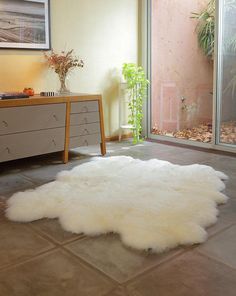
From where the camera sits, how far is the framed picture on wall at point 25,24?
12.4 feet

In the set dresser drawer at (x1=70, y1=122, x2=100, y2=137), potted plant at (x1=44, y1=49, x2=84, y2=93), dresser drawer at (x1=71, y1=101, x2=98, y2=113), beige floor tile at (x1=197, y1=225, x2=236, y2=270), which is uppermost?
potted plant at (x1=44, y1=49, x2=84, y2=93)

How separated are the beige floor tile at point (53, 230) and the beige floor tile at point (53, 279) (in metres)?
0.21

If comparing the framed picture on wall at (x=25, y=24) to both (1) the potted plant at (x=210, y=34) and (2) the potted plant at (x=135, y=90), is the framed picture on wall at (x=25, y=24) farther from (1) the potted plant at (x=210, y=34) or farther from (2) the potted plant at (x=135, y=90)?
(1) the potted plant at (x=210, y=34)

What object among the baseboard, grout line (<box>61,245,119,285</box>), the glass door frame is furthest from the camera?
the baseboard

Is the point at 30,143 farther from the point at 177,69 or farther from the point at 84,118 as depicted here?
the point at 177,69

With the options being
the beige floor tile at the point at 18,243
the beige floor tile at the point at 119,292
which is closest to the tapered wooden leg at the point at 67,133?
the beige floor tile at the point at 18,243

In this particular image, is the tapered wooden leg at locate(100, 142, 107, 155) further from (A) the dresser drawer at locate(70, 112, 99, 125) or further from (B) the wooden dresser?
(A) the dresser drawer at locate(70, 112, 99, 125)

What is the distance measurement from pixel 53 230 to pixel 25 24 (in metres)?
2.58

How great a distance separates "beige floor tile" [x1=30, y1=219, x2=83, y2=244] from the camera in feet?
6.83

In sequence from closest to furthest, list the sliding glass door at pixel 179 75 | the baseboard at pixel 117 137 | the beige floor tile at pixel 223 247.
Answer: the beige floor tile at pixel 223 247, the sliding glass door at pixel 179 75, the baseboard at pixel 117 137

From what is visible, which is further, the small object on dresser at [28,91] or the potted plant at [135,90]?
the potted plant at [135,90]

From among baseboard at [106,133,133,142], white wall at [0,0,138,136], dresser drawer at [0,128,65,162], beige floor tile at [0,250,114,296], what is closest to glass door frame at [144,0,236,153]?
white wall at [0,0,138,136]

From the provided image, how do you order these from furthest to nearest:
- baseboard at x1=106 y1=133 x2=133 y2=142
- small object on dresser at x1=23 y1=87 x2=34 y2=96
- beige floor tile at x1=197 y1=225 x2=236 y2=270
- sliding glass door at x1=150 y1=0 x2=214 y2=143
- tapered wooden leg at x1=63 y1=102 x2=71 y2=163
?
baseboard at x1=106 y1=133 x2=133 y2=142 < sliding glass door at x1=150 y1=0 x2=214 y2=143 < small object on dresser at x1=23 y1=87 x2=34 y2=96 < tapered wooden leg at x1=63 y1=102 x2=71 y2=163 < beige floor tile at x1=197 y1=225 x2=236 y2=270

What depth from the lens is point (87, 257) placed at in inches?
73.7
